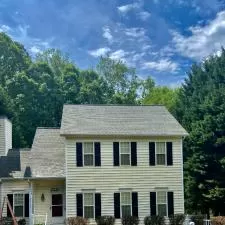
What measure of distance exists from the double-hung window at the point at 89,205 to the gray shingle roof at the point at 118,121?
11.5 ft

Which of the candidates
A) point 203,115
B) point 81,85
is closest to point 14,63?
point 81,85

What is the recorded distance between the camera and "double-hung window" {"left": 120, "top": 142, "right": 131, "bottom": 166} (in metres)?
26.3

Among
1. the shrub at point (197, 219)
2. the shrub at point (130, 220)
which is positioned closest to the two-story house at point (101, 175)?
the shrub at point (130, 220)

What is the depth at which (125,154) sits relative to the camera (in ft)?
86.4

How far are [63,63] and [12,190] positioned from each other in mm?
30332

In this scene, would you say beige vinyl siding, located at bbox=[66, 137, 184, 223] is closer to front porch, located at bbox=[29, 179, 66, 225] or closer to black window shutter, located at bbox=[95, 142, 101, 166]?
black window shutter, located at bbox=[95, 142, 101, 166]

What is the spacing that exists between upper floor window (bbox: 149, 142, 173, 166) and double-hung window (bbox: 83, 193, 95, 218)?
3.94 meters

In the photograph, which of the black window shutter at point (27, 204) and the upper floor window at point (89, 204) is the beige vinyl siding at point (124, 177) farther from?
the black window shutter at point (27, 204)

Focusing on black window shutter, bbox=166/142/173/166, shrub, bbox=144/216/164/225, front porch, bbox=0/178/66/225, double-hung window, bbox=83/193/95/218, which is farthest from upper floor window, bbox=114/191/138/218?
front porch, bbox=0/178/66/225

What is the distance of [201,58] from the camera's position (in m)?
41.5

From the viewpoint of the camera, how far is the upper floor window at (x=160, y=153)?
26.6m

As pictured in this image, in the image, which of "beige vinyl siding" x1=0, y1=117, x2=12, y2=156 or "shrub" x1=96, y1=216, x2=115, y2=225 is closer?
"shrub" x1=96, y1=216, x2=115, y2=225

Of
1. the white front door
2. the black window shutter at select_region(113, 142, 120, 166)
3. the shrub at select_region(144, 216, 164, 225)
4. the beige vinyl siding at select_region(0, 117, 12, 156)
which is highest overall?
Result: the beige vinyl siding at select_region(0, 117, 12, 156)

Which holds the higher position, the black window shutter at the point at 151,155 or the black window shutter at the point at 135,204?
the black window shutter at the point at 151,155
